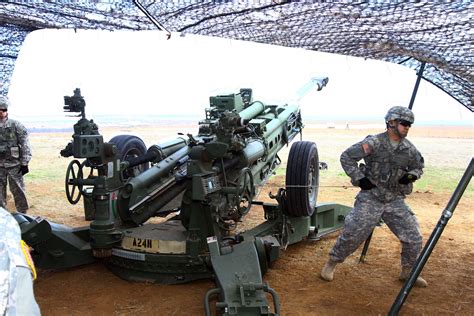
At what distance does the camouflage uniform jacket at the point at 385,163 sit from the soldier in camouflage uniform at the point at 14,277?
369 cm

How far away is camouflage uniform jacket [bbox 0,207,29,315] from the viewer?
1.82 metres

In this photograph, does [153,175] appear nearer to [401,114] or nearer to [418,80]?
[401,114]

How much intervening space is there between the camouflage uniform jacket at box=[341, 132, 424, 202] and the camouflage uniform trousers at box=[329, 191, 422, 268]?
0.08m

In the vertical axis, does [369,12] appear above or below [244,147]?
above

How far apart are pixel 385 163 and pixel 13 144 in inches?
199

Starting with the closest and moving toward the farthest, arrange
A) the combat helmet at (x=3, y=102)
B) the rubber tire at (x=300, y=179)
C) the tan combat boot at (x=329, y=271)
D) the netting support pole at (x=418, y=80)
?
the tan combat boot at (x=329, y=271), the netting support pole at (x=418, y=80), the rubber tire at (x=300, y=179), the combat helmet at (x=3, y=102)

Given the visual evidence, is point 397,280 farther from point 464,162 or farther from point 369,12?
point 464,162

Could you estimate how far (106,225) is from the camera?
5051 millimetres

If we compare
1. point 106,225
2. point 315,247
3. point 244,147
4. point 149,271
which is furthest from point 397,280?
point 106,225

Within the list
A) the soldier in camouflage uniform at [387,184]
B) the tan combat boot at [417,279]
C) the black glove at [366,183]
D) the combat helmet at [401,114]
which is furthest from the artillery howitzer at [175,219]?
the combat helmet at [401,114]

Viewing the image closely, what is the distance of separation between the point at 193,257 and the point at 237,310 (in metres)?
1.12

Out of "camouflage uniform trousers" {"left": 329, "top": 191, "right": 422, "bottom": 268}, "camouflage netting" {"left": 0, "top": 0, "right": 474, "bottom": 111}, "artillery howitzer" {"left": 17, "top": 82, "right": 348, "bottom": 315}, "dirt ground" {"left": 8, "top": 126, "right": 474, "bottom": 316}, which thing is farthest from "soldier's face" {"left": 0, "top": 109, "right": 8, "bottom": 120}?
"camouflage uniform trousers" {"left": 329, "top": 191, "right": 422, "bottom": 268}

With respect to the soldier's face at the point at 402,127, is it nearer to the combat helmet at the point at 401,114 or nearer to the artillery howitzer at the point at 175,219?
the combat helmet at the point at 401,114

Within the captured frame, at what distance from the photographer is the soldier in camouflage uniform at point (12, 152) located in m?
7.43
